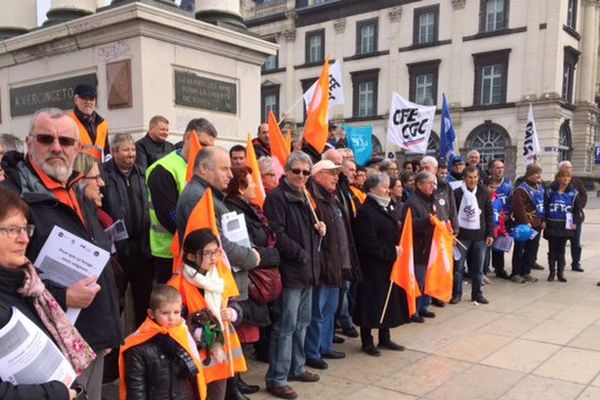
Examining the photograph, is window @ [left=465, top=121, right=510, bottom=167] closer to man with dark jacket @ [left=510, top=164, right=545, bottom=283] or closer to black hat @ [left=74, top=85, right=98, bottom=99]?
man with dark jacket @ [left=510, top=164, right=545, bottom=283]

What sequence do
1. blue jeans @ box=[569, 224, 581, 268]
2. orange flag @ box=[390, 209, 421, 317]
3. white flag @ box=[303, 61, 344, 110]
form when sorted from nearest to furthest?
orange flag @ box=[390, 209, 421, 317] → blue jeans @ box=[569, 224, 581, 268] → white flag @ box=[303, 61, 344, 110]

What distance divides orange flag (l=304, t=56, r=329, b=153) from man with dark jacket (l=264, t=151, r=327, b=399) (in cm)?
179

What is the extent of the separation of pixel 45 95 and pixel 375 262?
4.67 meters

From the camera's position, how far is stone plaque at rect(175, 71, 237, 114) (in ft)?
20.4

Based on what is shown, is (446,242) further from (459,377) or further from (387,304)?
(459,377)

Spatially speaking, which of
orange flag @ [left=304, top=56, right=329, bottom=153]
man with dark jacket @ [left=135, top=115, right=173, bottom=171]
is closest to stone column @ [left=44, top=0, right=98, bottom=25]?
man with dark jacket @ [left=135, top=115, right=173, bottom=171]

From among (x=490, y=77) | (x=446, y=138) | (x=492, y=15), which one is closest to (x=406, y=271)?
(x=446, y=138)

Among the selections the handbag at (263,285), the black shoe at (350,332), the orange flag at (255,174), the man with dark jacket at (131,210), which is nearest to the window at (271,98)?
the black shoe at (350,332)

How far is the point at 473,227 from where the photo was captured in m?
7.45

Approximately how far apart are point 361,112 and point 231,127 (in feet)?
109

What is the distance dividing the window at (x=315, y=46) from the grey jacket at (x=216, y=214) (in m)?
38.7

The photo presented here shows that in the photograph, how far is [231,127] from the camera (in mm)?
6797

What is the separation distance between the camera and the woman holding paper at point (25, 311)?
5.90ft

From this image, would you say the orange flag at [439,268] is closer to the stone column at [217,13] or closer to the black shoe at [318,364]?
the black shoe at [318,364]
